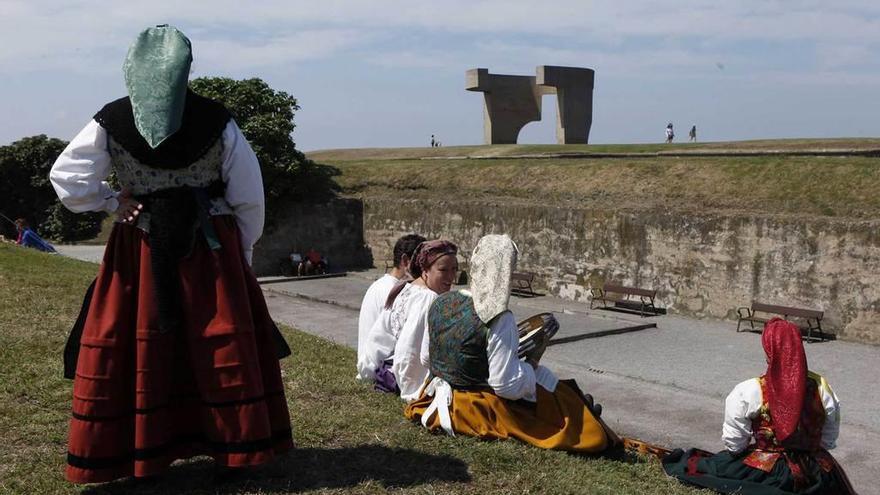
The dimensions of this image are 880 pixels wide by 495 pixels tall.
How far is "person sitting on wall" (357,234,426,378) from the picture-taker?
6992 mm

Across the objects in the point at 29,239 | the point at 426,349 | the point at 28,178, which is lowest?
the point at 29,239

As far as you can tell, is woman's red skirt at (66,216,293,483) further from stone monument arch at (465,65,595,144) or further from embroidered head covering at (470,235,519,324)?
stone monument arch at (465,65,595,144)

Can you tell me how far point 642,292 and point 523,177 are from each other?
5.11m

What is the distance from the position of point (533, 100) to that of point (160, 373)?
2691cm

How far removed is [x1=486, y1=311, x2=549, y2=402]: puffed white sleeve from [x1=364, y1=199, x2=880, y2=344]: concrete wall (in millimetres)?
8338

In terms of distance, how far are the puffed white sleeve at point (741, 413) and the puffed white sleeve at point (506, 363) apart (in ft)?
3.48

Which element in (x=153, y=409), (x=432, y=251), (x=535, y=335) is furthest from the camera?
(x=432, y=251)

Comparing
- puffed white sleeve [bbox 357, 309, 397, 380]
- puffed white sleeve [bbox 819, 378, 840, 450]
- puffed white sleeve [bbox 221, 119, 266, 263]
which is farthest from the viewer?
puffed white sleeve [bbox 357, 309, 397, 380]

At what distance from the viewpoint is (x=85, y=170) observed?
412 centimetres

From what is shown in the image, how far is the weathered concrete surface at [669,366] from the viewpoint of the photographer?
22.5ft

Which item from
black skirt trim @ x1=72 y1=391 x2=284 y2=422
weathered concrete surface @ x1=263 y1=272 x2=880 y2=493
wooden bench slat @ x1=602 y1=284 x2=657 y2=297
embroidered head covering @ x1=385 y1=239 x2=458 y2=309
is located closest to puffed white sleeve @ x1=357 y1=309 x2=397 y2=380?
weathered concrete surface @ x1=263 y1=272 x2=880 y2=493

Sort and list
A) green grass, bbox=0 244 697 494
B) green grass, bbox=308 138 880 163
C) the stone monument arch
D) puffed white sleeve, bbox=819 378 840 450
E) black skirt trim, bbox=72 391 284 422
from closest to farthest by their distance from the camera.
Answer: black skirt trim, bbox=72 391 284 422
green grass, bbox=0 244 697 494
puffed white sleeve, bbox=819 378 840 450
green grass, bbox=308 138 880 163
the stone monument arch

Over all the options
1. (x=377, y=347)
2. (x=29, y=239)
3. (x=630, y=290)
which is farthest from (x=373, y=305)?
(x=29, y=239)

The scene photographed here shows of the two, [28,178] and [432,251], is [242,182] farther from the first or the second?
[28,178]
